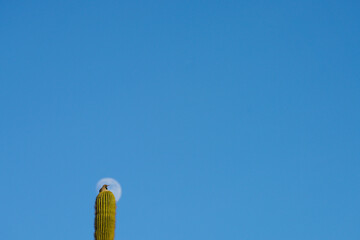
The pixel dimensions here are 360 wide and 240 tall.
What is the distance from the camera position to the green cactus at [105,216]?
96.3ft

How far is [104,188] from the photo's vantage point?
1243 inches

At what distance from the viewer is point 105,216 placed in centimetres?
2967

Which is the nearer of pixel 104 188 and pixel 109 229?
pixel 109 229

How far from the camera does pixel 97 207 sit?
30.2 m

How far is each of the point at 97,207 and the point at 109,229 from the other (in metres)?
1.34

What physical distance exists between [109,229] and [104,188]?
2734 millimetres

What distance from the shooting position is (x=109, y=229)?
29.4m

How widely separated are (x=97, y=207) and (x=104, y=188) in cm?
157

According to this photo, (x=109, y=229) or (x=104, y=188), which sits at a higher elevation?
(x=104, y=188)

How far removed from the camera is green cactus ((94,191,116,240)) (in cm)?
2934
